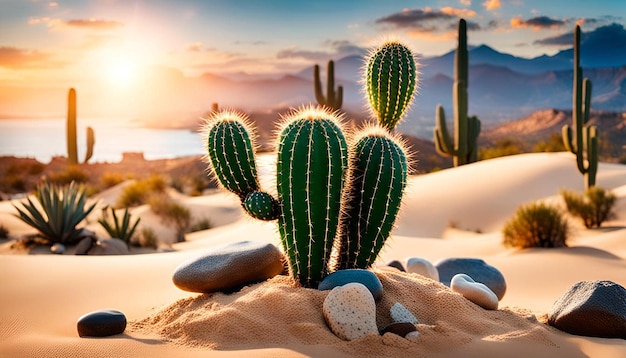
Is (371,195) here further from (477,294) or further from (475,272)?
(475,272)

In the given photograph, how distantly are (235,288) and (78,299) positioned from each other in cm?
205

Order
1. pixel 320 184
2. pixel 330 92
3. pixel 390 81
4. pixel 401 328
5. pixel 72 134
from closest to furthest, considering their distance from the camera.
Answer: pixel 401 328
pixel 320 184
pixel 390 81
pixel 330 92
pixel 72 134

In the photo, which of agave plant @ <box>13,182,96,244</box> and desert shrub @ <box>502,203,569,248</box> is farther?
agave plant @ <box>13,182,96,244</box>

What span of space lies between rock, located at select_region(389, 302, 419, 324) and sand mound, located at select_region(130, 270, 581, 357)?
3.6 inches

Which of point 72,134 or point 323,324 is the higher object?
point 72,134

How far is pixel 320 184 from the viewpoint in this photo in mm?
6156

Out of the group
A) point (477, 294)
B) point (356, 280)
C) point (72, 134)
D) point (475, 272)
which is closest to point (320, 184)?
point (356, 280)

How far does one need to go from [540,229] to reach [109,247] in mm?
7599

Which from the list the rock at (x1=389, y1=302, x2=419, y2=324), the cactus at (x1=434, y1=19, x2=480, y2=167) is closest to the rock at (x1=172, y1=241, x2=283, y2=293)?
the rock at (x1=389, y1=302, x2=419, y2=324)

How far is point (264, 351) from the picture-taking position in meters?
5.09

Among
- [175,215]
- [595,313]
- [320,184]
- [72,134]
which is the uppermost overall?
[320,184]

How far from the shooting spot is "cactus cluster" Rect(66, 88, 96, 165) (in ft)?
97.9

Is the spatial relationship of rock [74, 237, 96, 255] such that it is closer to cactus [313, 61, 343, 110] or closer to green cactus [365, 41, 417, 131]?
green cactus [365, 41, 417, 131]

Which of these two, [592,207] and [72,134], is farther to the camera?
[72,134]
